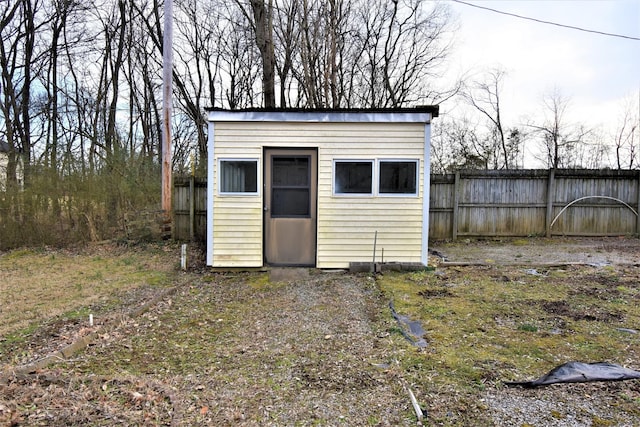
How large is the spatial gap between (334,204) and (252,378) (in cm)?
392

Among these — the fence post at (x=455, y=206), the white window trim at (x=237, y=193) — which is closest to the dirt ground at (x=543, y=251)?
the fence post at (x=455, y=206)

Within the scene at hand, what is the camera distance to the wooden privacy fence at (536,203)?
367 inches

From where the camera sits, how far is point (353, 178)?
248 inches

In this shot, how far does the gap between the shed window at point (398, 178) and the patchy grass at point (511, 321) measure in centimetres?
142

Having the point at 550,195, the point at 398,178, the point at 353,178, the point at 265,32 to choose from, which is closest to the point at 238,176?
the point at 353,178

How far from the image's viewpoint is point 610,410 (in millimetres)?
2189

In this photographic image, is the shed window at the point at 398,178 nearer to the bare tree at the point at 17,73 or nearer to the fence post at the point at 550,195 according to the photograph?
the fence post at the point at 550,195

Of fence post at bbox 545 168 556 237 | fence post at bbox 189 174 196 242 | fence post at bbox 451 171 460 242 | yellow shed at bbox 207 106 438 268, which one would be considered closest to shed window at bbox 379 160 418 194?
yellow shed at bbox 207 106 438 268

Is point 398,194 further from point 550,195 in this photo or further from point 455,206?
point 550,195

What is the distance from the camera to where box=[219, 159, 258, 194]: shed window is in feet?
20.4

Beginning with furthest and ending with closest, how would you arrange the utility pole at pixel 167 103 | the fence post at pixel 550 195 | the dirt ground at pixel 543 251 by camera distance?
the fence post at pixel 550 195 → the utility pole at pixel 167 103 → the dirt ground at pixel 543 251

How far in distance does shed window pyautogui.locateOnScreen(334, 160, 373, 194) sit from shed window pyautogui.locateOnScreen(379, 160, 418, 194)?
22cm

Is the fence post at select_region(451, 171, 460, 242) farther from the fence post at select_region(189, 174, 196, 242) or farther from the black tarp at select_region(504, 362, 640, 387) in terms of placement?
the black tarp at select_region(504, 362, 640, 387)

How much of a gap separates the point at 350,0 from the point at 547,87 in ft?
30.0
